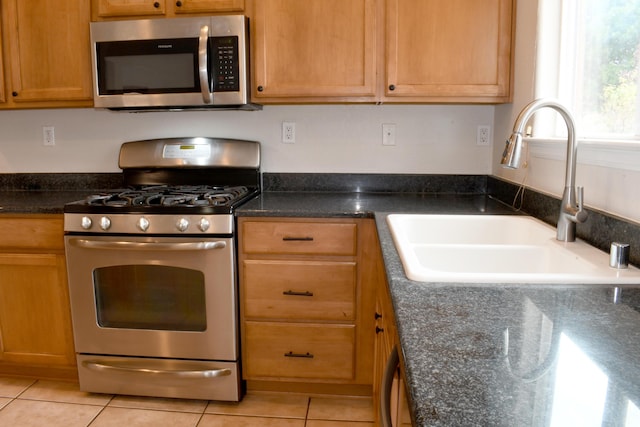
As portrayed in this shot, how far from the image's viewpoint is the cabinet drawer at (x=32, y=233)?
86.3 inches

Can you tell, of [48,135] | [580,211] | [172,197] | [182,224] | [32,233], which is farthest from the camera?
[48,135]

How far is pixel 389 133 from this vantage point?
2.55 m

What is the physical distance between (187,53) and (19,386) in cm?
173

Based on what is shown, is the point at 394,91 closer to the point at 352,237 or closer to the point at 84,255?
the point at 352,237

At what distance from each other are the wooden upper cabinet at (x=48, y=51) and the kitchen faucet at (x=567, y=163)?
1950 mm

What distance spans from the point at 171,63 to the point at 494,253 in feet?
5.26

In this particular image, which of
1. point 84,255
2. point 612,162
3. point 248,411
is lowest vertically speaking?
point 248,411

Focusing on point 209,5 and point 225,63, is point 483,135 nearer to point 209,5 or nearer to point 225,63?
point 225,63

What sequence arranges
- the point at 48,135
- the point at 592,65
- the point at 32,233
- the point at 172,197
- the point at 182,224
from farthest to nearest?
the point at 48,135 < the point at 32,233 < the point at 172,197 < the point at 182,224 < the point at 592,65

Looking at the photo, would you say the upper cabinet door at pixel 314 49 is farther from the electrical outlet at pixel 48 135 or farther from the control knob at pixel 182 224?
the electrical outlet at pixel 48 135

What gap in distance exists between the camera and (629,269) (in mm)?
1125

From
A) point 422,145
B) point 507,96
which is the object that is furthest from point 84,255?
point 507,96

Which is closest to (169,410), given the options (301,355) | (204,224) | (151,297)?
(151,297)

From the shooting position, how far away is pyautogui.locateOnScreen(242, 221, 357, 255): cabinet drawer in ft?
6.76
